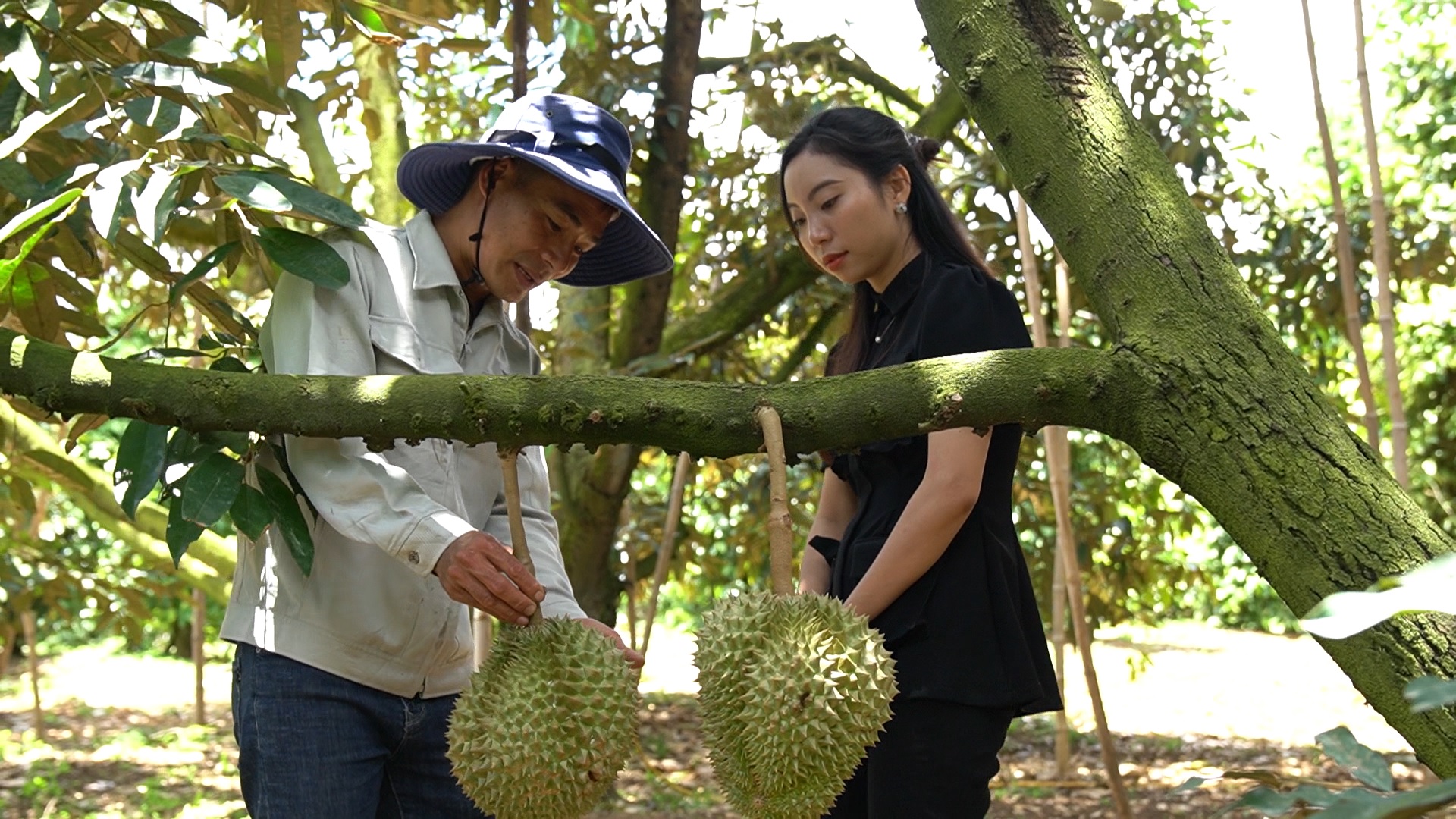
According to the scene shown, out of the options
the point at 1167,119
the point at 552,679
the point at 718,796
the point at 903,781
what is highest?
the point at 1167,119

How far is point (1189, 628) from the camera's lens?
37.6 feet

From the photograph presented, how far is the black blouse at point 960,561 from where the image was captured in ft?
5.70

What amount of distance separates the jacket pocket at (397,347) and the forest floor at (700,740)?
2.76 m

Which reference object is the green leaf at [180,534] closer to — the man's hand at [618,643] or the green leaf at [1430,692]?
the man's hand at [618,643]

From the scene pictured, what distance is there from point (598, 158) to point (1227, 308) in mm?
941

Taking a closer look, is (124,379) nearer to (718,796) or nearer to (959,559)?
(959,559)

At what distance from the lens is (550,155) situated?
5.76 ft

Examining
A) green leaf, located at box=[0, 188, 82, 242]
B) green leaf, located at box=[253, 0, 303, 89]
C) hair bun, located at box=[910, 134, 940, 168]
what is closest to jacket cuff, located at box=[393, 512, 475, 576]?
green leaf, located at box=[0, 188, 82, 242]

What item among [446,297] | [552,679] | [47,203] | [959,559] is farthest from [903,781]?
[47,203]

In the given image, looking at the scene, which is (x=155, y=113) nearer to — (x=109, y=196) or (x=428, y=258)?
(x=109, y=196)

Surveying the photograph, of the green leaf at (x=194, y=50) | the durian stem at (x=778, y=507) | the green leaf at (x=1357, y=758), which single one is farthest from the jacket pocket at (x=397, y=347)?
the green leaf at (x=1357, y=758)

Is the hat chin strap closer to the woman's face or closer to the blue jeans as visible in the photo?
the woman's face

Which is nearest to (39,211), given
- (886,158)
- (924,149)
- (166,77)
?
(166,77)

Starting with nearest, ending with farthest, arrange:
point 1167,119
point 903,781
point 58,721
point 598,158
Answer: point 903,781, point 598,158, point 1167,119, point 58,721
